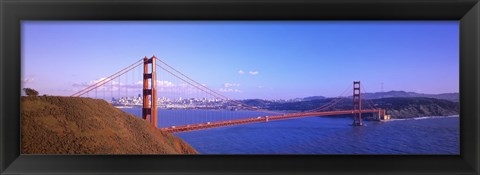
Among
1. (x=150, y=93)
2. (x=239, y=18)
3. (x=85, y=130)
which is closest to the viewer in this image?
(x=239, y=18)

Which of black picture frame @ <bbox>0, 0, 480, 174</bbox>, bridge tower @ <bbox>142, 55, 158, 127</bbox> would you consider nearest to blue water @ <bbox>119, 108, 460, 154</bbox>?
bridge tower @ <bbox>142, 55, 158, 127</bbox>

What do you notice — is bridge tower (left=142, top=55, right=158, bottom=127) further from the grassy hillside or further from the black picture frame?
the black picture frame

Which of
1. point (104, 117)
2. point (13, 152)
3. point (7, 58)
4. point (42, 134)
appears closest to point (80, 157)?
point (13, 152)

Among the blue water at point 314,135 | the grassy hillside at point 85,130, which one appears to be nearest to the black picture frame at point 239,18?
the grassy hillside at point 85,130

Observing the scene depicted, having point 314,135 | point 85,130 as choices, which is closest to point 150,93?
point 85,130

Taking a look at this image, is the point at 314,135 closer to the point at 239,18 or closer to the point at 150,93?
the point at 150,93

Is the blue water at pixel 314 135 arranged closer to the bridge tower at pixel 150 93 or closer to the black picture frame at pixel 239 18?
the bridge tower at pixel 150 93
